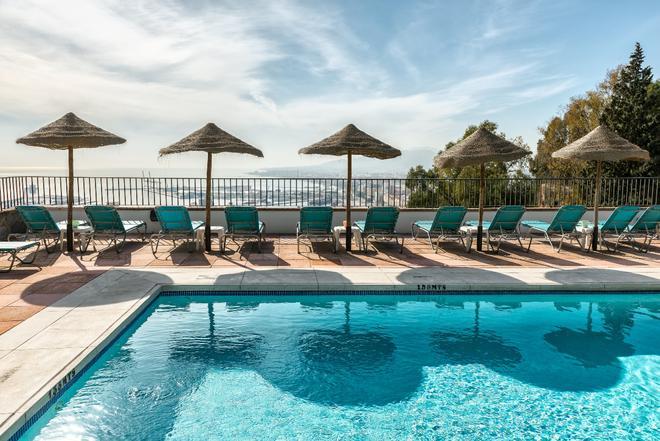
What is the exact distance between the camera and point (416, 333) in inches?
233

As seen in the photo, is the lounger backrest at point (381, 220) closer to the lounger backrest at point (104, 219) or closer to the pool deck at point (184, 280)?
the pool deck at point (184, 280)

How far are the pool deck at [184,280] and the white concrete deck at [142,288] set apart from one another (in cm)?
2

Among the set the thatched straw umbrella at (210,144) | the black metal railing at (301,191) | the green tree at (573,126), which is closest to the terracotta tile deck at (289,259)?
the thatched straw umbrella at (210,144)

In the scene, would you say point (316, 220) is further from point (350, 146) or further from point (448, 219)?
point (448, 219)

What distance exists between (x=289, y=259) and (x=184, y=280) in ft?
7.96

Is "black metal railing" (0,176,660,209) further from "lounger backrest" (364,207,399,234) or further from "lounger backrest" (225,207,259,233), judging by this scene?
"lounger backrest" (364,207,399,234)

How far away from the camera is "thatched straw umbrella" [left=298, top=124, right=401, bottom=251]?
29.9 ft

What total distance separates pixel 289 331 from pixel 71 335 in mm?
2510

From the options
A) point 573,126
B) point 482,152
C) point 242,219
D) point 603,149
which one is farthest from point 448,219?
point 573,126

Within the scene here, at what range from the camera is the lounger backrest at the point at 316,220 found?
9.93 metres

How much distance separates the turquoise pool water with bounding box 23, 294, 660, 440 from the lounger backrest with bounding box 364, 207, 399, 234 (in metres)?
3.13

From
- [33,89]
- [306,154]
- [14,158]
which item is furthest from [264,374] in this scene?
[33,89]

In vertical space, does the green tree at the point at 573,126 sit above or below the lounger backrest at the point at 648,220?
above

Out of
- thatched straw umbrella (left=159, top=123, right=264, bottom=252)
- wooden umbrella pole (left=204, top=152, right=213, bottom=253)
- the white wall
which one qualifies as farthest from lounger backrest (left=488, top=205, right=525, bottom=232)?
wooden umbrella pole (left=204, top=152, right=213, bottom=253)
